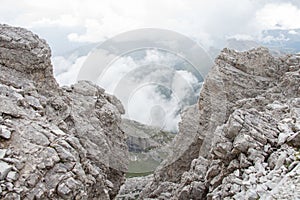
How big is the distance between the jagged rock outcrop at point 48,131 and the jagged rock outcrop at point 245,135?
11.3m

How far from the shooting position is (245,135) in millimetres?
33219

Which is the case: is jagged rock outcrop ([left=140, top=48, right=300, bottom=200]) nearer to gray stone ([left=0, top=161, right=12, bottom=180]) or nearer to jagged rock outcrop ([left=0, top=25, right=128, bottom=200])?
jagged rock outcrop ([left=0, top=25, right=128, bottom=200])

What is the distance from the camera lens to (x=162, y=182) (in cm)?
5906

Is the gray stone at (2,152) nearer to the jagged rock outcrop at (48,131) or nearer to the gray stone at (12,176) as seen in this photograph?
the jagged rock outcrop at (48,131)

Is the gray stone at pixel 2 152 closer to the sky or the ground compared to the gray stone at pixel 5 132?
closer to the ground

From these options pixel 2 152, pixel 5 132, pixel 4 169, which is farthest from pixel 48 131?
pixel 4 169

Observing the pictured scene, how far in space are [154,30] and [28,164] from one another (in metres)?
37.4

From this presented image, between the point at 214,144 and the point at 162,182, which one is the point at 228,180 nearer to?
the point at 214,144

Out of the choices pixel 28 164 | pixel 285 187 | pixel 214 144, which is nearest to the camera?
pixel 285 187

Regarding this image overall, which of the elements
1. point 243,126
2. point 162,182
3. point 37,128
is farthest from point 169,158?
point 37,128

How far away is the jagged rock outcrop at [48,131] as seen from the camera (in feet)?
88.0

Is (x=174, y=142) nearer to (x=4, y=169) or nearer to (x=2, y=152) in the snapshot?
(x=2, y=152)

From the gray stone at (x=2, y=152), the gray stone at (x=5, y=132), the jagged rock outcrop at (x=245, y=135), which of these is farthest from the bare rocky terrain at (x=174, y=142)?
the gray stone at (x=2, y=152)

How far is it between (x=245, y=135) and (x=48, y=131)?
18.4m
